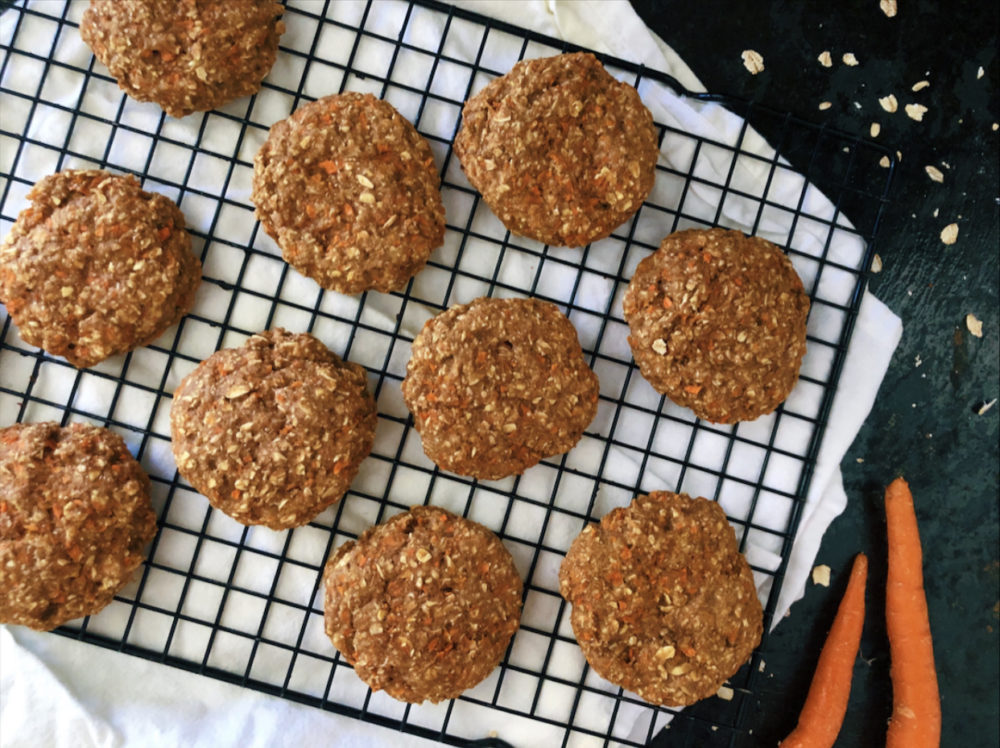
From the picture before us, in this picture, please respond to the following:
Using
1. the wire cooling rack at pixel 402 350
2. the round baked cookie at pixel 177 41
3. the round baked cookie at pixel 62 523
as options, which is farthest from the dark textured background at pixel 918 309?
the round baked cookie at pixel 62 523

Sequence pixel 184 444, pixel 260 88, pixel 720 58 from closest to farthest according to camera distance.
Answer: pixel 184 444
pixel 260 88
pixel 720 58

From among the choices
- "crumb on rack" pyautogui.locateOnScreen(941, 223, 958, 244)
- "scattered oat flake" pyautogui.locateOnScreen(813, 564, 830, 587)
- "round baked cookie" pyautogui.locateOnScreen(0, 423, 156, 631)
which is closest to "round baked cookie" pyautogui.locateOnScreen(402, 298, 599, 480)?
"round baked cookie" pyautogui.locateOnScreen(0, 423, 156, 631)

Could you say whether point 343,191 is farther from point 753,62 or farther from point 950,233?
point 950,233

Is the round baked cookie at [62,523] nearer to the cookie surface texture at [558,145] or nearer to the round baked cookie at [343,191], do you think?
the round baked cookie at [343,191]

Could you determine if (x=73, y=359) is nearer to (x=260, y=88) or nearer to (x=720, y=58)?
(x=260, y=88)

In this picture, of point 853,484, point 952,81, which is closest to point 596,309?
point 853,484

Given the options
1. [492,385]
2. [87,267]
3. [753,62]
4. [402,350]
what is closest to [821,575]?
[492,385]
